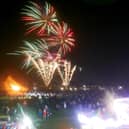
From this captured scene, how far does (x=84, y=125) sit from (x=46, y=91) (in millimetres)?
67807

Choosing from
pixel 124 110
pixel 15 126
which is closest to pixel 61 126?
pixel 15 126

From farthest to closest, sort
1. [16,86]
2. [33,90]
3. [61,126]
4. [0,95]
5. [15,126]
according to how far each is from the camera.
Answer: [33,90]
[16,86]
[0,95]
[61,126]
[15,126]

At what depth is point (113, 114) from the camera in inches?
1019

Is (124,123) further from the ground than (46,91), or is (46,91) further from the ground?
(46,91)

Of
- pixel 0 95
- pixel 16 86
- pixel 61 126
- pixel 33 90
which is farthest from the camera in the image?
pixel 33 90

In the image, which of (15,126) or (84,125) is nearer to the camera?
(84,125)

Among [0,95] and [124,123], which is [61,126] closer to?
[124,123]

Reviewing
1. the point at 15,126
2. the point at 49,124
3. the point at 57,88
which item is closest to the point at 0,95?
the point at 57,88

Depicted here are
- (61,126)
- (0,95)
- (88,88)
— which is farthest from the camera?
(88,88)

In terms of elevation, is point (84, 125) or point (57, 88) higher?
point (57, 88)

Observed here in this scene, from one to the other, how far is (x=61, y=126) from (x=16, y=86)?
57733 mm

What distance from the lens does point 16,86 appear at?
8762cm

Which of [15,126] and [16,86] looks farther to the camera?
[16,86]

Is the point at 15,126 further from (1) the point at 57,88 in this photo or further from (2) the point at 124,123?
(1) the point at 57,88
